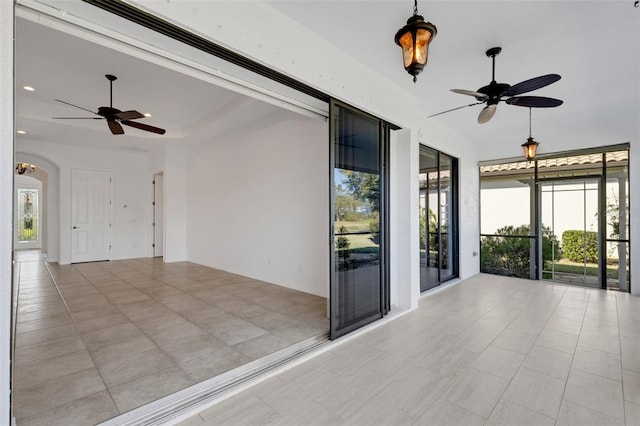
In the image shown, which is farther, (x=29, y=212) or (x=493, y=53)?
(x=29, y=212)

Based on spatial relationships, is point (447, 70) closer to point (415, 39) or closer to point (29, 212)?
point (415, 39)

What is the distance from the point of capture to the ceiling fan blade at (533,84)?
2.70m

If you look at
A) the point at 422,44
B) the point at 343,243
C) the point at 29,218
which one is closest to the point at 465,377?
the point at 343,243

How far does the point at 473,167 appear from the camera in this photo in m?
7.18

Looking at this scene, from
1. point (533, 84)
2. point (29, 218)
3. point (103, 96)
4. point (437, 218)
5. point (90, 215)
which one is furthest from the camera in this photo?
point (29, 218)

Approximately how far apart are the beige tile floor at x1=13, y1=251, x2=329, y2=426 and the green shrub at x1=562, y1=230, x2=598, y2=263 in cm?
559

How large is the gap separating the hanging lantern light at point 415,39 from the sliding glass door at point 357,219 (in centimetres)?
122

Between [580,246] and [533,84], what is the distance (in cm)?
515

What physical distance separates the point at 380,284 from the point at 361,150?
1819 mm

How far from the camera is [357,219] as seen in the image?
3740mm

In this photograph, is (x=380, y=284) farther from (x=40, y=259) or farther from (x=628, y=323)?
(x=40, y=259)

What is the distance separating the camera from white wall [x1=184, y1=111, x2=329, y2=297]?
198 inches

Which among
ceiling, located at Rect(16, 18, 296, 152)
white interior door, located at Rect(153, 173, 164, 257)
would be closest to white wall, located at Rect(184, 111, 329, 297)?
ceiling, located at Rect(16, 18, 296, 152)

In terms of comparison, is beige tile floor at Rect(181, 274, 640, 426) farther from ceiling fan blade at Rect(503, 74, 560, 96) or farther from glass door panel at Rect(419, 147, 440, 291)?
ceiling fan blade at Rect(503, 74, 560, 96)
